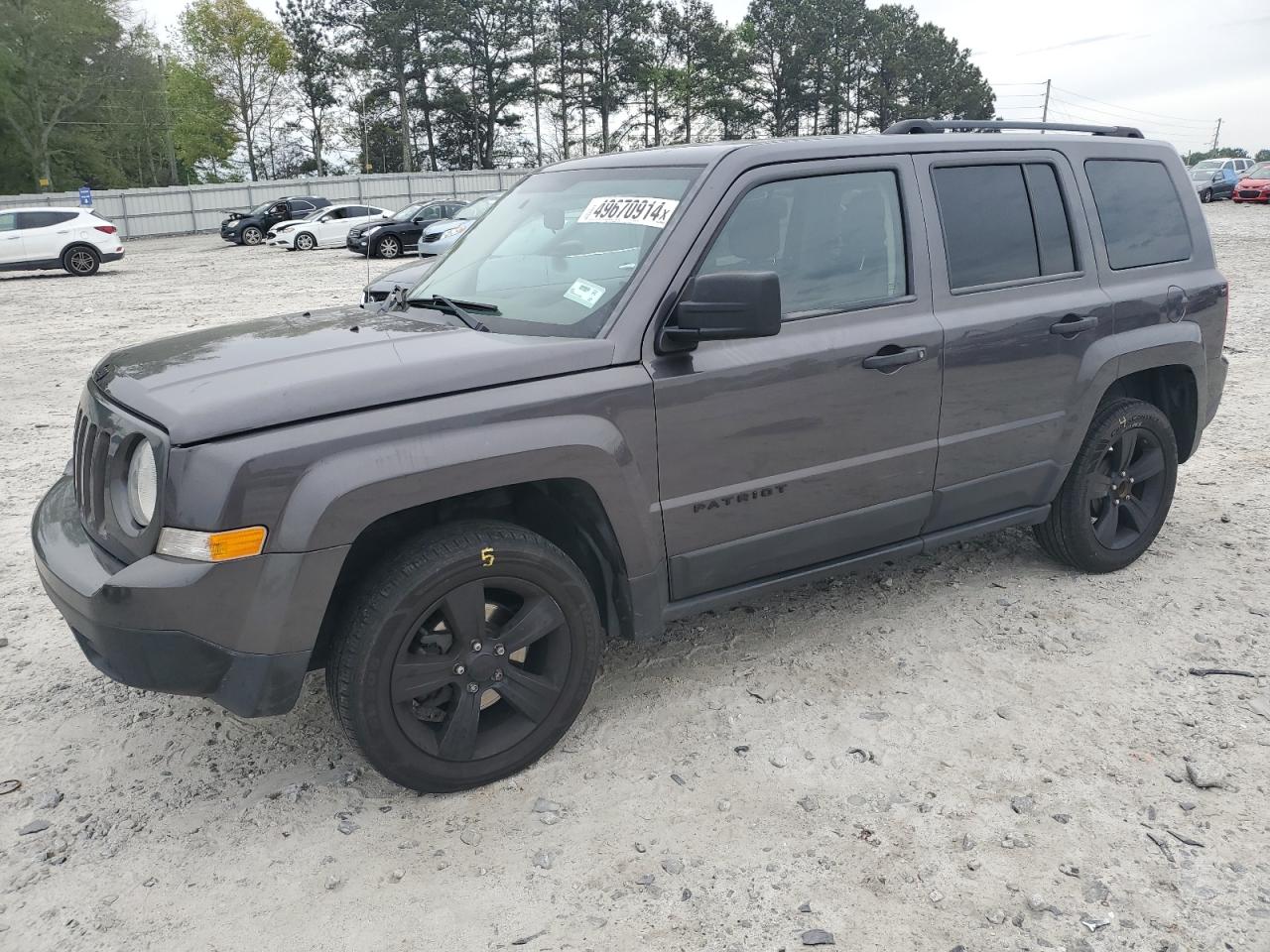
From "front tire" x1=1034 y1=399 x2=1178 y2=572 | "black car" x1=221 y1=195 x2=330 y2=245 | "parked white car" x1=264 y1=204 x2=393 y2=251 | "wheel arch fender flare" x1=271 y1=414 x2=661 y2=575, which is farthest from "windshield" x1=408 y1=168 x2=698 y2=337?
"black car" x1=221 y1=195 x2=330 y2=245

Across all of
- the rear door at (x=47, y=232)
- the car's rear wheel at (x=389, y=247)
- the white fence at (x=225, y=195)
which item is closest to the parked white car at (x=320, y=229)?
the car's rear wheel at (x=389, y=247)

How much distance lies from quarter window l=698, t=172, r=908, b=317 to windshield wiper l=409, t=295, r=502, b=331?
75 centimetres

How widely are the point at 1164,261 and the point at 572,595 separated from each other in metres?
3.18

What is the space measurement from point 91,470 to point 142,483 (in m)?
0.34

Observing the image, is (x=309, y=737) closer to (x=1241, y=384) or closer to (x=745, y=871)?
(x=745, y=871)

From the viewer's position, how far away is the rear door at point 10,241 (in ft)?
71.2

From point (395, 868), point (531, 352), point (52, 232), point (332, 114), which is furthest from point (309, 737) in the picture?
point (332, 114)

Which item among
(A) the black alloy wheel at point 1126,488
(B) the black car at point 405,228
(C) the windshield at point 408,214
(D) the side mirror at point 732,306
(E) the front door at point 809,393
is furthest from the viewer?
(C) the windshield at point 408,214

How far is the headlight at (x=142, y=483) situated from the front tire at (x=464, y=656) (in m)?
0.60

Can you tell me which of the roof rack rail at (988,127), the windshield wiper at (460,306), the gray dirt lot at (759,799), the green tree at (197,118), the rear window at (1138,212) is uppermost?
the green tree at (197,118)

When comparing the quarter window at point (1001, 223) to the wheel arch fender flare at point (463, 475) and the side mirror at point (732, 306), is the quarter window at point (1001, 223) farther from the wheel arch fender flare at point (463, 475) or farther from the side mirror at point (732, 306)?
the wheel arch fender flare at point (463, 475)

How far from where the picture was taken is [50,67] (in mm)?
51438

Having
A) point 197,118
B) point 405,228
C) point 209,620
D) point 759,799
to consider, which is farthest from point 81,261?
point 197,118

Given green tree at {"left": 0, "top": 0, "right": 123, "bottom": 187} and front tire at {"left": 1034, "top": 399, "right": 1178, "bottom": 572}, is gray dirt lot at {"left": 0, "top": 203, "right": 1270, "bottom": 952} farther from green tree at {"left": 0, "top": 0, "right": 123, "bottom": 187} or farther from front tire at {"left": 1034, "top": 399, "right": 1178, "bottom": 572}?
green tree at {"left": 0, "top": 0, "right": 123, "bottom": 187}
